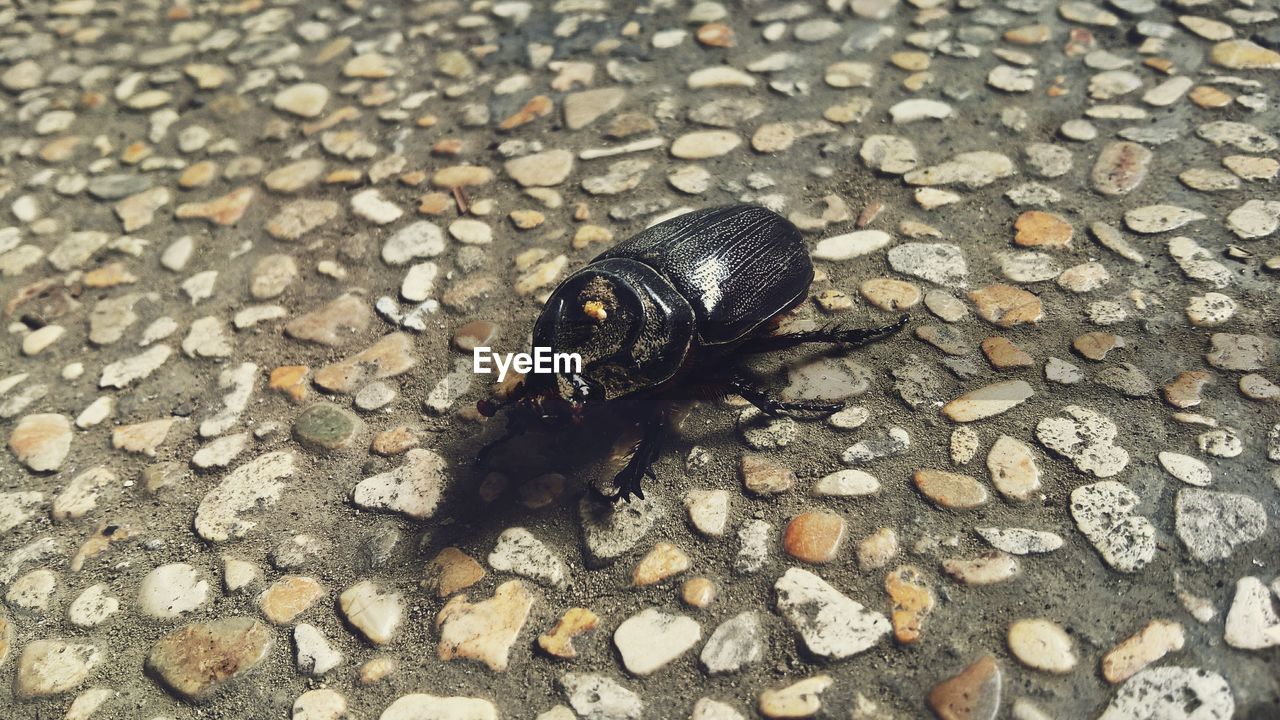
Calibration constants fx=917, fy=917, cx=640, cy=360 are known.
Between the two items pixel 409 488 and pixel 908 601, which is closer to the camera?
pixel 908 601

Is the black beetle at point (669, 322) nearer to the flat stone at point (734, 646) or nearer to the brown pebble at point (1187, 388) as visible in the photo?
the flat stone at point (734, 646)

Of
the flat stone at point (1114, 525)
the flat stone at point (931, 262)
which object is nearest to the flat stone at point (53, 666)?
the flat stone at point (1114, 525)

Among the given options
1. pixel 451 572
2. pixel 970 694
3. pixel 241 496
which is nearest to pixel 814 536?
pixel 970 694

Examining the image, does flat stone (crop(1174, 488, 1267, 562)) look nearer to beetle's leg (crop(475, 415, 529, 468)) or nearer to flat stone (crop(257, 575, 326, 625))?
beetle's leg (crop(475, 415, 529, 468))

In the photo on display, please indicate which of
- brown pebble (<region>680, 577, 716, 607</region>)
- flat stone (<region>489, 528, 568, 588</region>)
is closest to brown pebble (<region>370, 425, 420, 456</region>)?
flat stone (<region>489, 528, 568, 588</region>)

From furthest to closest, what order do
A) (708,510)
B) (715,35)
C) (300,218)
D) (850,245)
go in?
(715,35) < (300,218) < (850,245) < (708,510)

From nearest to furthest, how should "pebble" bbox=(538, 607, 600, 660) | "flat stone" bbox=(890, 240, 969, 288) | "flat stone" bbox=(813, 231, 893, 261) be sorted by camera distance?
"pebble" bbox=(538, 607, 600, 660), "flat stone" bbox=(890, 240, 969, 288), "flat stone" bbox=(813, 231, 893, 261)

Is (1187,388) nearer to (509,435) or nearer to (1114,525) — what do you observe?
(1114,525)

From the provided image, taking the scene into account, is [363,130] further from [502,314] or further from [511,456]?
[511,456]
